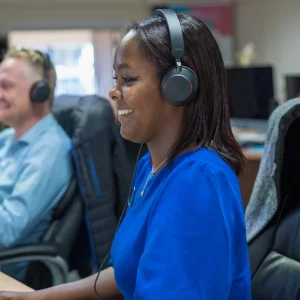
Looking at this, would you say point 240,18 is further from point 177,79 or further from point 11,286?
point 177,79

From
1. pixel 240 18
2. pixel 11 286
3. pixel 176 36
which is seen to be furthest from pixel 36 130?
pixel 240 18

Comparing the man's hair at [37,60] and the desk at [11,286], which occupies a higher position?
the man's hair at [37,60]

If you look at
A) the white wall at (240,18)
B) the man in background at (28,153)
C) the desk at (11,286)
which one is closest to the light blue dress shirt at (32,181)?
the man in background at (28,153)

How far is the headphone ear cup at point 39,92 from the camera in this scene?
182 centimetres

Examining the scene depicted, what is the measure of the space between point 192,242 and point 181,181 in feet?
0.32

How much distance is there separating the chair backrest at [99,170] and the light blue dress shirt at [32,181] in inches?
2.5

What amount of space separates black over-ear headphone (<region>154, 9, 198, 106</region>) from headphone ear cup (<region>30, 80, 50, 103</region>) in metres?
1.04

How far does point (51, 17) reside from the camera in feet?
18.8

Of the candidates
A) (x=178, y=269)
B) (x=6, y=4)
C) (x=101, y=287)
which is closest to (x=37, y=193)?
(x=101, y=287)

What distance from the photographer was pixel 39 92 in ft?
5.96

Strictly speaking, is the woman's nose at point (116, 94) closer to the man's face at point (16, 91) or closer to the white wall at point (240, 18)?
the man's face at point (16, 91)

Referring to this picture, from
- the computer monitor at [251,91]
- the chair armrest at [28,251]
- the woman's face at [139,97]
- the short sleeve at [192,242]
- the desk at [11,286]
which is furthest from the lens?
the computer monitor at [251,91]

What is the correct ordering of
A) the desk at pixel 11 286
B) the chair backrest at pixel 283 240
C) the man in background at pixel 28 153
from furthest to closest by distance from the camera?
the man in background at pixel 28 153
the desk at pixel 11 286
the chair backrest at pixel 283 240

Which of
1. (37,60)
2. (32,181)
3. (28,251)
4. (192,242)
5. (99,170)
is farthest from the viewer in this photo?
(37,60)
